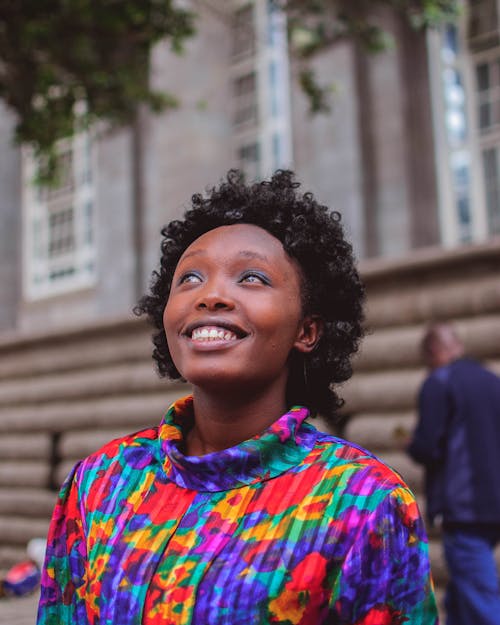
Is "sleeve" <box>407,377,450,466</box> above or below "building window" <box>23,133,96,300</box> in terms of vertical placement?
below

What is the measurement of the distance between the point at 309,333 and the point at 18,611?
5.03 metres

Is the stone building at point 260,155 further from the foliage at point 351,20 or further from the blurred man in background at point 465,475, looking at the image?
the blurred man in background at point 465,475

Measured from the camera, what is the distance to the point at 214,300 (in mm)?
1439

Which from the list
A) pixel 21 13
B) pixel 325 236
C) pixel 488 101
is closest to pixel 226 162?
pixel 488 101

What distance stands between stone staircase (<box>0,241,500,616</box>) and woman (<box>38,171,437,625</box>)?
360cm

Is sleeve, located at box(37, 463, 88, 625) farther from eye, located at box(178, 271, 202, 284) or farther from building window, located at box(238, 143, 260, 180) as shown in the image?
building window, located at box(238, 143, 260, 180)

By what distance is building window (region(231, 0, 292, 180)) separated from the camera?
12094mm

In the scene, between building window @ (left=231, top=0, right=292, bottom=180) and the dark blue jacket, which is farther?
building window @ (left=231, top=0, right=292, bottom=180)

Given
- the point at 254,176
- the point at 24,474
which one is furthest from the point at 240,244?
the point at 254,176

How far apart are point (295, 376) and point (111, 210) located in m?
11.4

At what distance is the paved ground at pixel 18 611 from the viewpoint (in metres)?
5.42

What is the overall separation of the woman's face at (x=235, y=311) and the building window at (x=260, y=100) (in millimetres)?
10563

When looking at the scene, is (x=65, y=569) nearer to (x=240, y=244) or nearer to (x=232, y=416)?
(x=232, y=416)

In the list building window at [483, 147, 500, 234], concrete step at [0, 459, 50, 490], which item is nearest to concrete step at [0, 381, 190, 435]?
concrete step at [0, 459, 50, 490]
